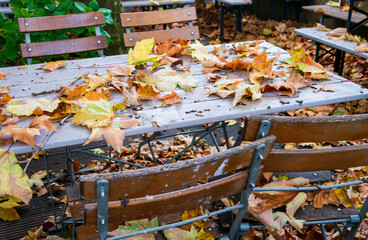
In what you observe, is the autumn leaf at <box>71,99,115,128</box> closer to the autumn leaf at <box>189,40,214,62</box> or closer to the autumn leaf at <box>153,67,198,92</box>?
the autumn leaf at <box>153,67,198,92</box>

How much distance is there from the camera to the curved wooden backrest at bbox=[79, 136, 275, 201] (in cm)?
99

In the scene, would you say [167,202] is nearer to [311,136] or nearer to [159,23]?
[311,136]

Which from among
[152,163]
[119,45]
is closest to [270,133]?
[152,163]

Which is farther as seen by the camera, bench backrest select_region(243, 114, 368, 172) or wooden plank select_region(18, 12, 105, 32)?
wooden plank select_region(18, 12, 105, 32)

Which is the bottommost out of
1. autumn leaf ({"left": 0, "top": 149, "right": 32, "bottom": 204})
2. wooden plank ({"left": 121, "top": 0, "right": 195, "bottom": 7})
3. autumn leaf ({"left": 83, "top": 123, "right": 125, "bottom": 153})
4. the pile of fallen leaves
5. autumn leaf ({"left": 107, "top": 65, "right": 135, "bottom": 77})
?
the pile of fallen leaves

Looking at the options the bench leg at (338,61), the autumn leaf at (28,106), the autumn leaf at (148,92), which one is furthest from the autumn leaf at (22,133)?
the bench leg at (338,61)

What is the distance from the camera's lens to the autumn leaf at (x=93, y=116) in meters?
1.45

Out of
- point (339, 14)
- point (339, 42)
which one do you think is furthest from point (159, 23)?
point (339, 14)

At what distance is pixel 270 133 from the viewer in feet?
4.29

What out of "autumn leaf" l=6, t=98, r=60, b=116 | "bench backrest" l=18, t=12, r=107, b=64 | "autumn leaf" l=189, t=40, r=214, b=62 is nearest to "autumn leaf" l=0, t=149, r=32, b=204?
"autumn leaf" l=6, t=98, r=60, b=116

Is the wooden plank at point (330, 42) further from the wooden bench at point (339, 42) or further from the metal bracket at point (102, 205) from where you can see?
the metal bracket at point (102, 205)

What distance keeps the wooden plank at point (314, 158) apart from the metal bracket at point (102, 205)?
0.60m

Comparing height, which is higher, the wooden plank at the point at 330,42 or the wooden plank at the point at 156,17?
the wooden plank at the point at 156,17

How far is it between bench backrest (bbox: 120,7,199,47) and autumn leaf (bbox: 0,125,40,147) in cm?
160
